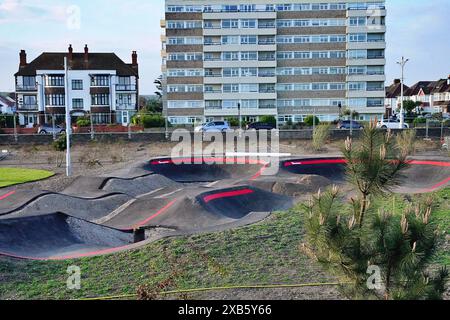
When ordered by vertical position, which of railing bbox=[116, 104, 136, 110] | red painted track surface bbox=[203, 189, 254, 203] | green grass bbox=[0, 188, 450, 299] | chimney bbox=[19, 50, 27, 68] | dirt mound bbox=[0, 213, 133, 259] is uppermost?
chimney bbox=[19, 50, 27, 68]

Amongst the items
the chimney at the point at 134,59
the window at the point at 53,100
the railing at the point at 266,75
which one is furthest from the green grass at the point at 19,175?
the chimney at the point at 134,59

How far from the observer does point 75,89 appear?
66.1 metres

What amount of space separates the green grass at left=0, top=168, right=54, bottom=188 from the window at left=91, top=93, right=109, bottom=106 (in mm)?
37753

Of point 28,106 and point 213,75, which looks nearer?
point 28,106

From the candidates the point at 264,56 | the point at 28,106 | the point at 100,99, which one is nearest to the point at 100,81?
the point at 100,99

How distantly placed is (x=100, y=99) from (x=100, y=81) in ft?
7.31

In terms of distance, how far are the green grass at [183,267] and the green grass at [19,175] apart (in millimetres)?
13961

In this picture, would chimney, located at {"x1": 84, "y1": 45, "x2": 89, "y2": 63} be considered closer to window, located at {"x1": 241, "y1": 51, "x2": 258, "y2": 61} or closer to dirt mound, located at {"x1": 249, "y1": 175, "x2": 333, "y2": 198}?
window, located at {"x1": 241, "y1": 51, "x2": 258, "y2": 61}

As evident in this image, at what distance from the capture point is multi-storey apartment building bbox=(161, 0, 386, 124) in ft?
216

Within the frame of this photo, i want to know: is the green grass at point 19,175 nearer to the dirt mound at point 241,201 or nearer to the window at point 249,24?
the dirt mound at point 241,201

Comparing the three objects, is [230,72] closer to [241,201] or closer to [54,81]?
[54,81]

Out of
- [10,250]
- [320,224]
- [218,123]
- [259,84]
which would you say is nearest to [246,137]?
[218,123]

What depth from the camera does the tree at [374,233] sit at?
536 cm

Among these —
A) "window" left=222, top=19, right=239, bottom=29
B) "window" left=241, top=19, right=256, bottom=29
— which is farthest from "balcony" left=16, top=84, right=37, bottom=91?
"window" left=241, top=19, right=256, bottom=29
